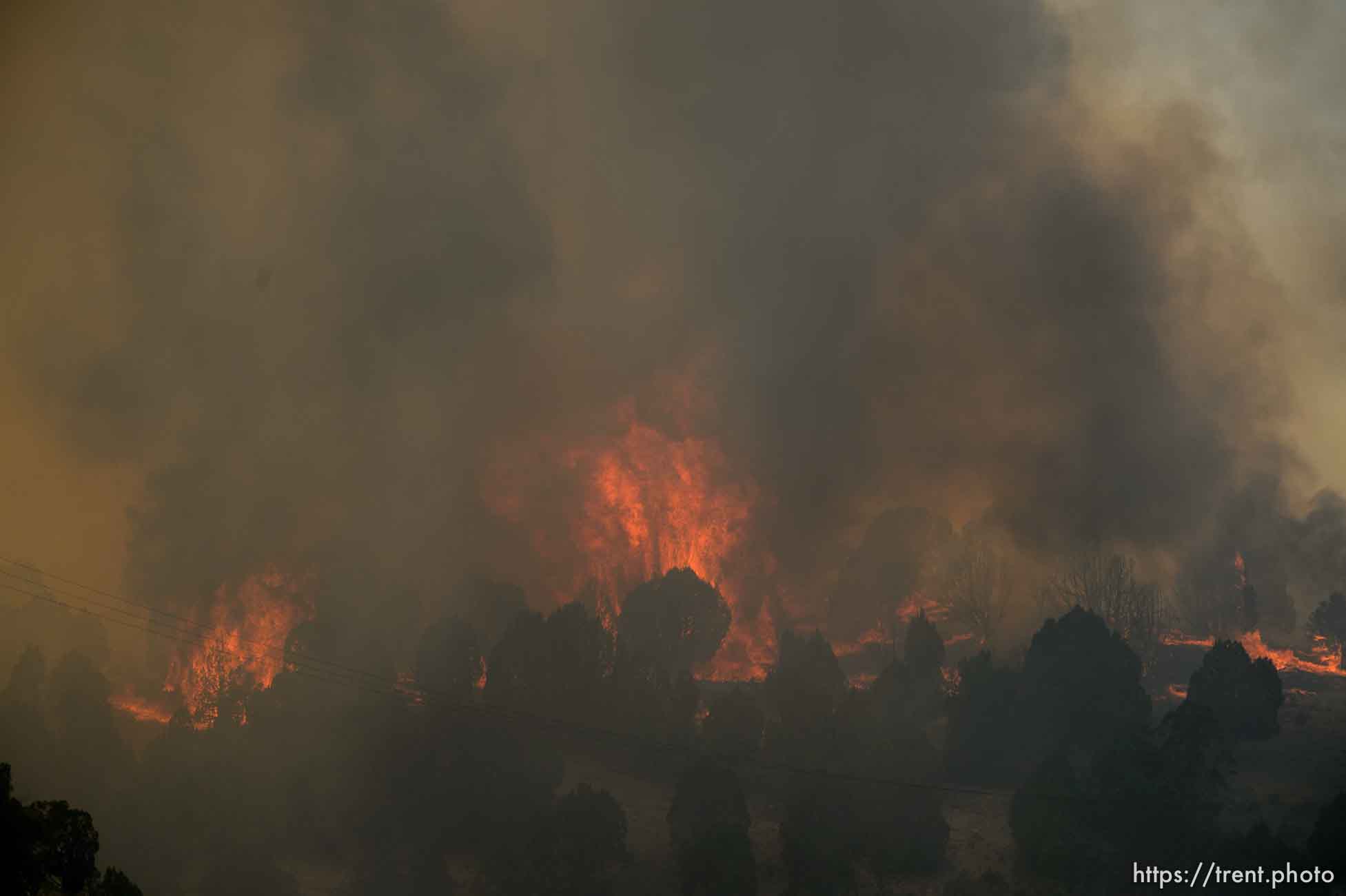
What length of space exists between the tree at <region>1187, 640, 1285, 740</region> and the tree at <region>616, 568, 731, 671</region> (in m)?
63.9

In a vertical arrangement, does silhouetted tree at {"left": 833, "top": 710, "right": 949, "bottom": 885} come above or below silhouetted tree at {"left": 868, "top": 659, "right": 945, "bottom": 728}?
below

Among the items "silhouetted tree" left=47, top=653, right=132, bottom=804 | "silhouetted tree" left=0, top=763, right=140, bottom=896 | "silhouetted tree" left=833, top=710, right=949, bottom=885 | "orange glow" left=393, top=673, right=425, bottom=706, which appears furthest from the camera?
"orange glow" left=393, top=673, right=425, bottom=706

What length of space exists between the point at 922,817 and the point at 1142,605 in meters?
67.8

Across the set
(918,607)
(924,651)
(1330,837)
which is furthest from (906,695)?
(1330,837)

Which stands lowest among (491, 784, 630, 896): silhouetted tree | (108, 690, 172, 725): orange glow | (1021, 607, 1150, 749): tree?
(491, 784, 630, 896): silhouetted tree

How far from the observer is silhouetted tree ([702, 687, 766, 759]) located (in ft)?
377

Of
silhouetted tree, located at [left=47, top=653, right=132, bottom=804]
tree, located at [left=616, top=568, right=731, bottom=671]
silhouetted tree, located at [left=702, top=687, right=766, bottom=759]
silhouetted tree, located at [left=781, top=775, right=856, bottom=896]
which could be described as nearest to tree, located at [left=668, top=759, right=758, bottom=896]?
silhouetted tree, located at [left=781, top=775, right=856, bottom=896]

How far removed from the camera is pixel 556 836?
3898 inches

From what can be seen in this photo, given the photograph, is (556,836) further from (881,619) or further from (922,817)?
(881,619)

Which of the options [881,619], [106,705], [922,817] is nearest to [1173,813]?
[922,817]

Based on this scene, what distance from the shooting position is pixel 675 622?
149250 millimetres

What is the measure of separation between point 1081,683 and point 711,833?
43749 mm

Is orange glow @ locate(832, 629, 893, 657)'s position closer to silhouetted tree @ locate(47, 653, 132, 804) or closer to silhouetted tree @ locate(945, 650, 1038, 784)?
silhouetted tree @ locate(945, 650, 1038, 784)

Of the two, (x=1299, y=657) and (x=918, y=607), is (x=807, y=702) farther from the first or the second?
(x=1299, y=657)
